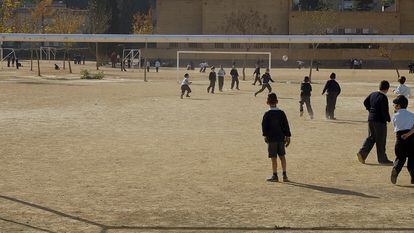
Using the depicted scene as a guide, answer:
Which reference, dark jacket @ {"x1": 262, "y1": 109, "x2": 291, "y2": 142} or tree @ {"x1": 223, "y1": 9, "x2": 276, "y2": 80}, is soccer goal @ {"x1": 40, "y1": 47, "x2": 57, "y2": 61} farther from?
dark jacket @ {"x1": 262, "y1": 109, "x2": 291, "y2": 142}

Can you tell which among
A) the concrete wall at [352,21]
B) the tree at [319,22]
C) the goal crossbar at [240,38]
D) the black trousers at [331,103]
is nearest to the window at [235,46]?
the concrete wall at [352,21]

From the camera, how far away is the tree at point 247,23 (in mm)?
84750

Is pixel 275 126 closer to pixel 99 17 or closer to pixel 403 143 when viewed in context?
pixel 403 143

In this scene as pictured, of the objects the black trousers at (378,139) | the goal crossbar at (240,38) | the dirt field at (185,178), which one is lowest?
the dirt field at (185,178)

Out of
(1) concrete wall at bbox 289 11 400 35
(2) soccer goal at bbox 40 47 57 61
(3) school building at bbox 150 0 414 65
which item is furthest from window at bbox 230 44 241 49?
(2) soccer goal at bbox 40 47 57 61

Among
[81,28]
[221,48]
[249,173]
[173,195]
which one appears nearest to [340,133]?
[249,173]

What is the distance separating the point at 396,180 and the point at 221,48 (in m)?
75.6

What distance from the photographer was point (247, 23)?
84812mm

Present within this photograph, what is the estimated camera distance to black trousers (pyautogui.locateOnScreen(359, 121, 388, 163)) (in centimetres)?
1326

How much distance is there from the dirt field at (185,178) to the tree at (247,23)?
62690 millimetres

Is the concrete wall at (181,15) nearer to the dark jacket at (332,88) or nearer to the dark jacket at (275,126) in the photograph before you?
the dark jacket at (332,88)

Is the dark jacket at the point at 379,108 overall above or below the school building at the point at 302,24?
below

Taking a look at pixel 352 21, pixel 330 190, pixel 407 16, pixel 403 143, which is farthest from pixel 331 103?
pixel 407 16

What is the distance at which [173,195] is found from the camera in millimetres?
10109
